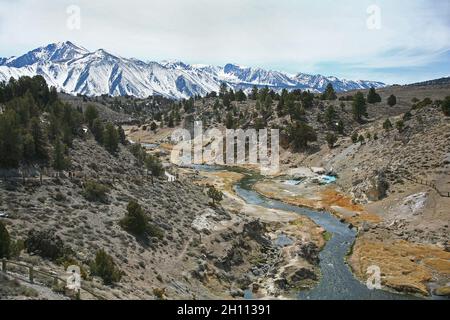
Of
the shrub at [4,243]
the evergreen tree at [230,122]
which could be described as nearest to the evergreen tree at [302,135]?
the evergreen tree at [230,122]

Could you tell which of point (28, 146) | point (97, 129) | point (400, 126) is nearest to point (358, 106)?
point (400, 126)

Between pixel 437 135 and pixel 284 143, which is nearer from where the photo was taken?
pixel 437 135

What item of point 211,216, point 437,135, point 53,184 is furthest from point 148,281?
point 437,135

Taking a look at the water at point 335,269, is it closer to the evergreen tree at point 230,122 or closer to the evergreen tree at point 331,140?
the evergreen tree at point 331,140

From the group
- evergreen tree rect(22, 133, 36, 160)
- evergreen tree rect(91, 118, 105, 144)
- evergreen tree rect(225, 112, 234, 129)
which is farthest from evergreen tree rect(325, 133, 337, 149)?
evergreen tree rect(22, 133, 36, 160)

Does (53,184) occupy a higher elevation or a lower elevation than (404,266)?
higher
